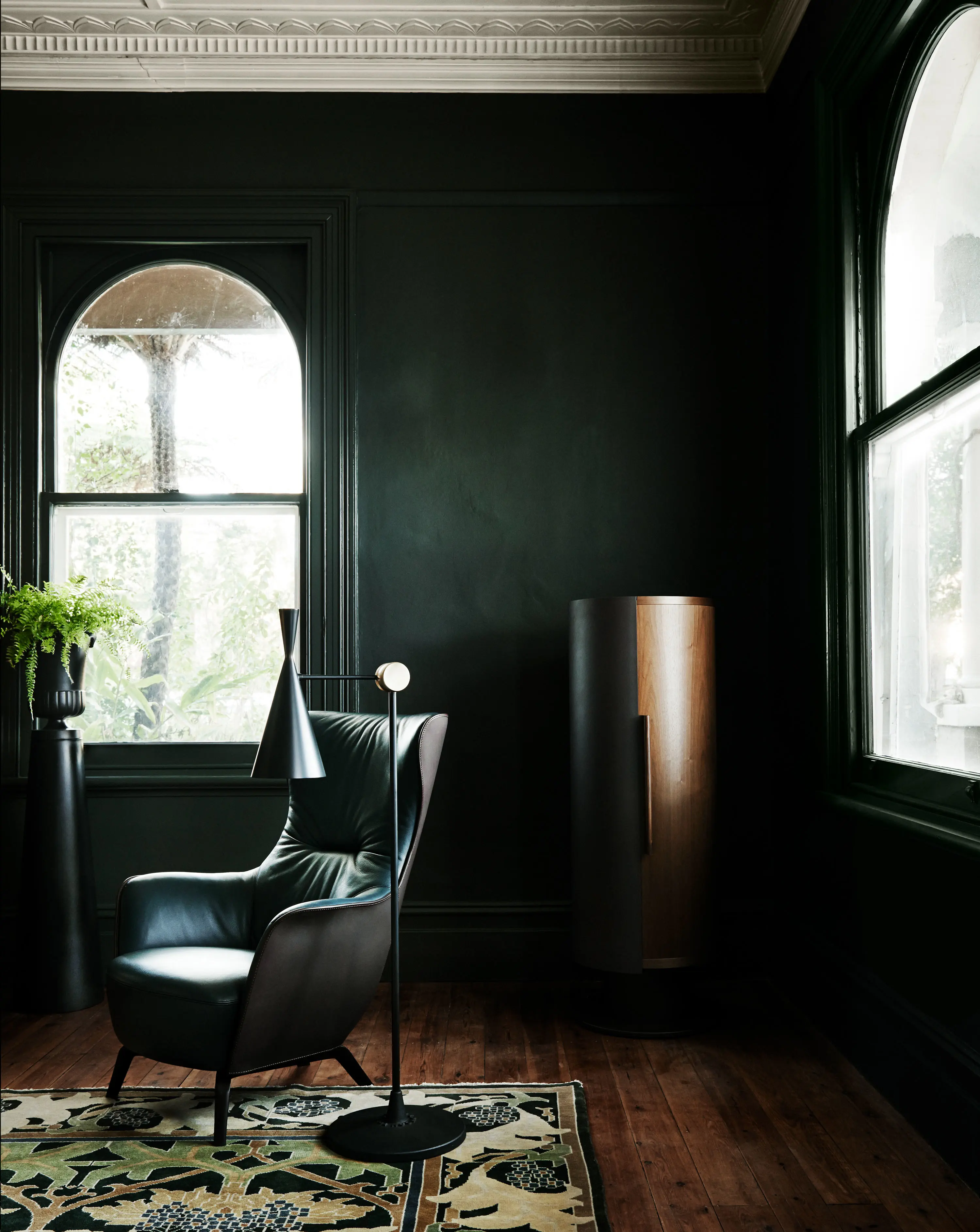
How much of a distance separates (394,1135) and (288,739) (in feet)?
3.23

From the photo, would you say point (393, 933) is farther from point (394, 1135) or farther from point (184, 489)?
point (184, 489)

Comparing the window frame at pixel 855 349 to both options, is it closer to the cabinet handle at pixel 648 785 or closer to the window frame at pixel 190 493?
the cabinet handle at pixel 648 785

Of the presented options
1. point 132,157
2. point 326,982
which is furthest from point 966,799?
point 132,157

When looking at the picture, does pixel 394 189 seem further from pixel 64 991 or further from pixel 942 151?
pixel 64 991

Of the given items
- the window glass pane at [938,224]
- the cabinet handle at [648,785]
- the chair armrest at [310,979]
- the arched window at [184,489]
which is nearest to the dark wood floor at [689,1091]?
the chair armrest at [310,979]

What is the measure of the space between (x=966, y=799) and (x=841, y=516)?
1094mm

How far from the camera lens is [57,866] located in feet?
11.9

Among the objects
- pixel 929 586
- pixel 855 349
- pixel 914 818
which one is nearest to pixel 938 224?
pixel 855 349

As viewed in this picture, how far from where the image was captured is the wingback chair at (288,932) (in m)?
2.57

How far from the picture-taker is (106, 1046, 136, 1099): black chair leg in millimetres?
2807

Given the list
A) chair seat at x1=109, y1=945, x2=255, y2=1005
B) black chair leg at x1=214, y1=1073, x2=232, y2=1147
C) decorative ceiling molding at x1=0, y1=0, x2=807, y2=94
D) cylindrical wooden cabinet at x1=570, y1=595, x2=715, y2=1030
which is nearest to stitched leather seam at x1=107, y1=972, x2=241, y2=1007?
chair seat at x1=109, y1=945, x2=255, y2=1005

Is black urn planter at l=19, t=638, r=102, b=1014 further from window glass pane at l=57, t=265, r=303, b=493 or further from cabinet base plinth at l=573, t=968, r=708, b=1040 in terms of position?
cabinet base plinth at l=573, t=968, r=708, b=1040

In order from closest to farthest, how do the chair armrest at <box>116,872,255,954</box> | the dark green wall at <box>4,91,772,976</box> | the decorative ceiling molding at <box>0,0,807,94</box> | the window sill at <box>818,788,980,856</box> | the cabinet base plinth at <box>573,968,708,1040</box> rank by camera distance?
1. the window sill at <box>818,788,980,856</box>
2. the chair armrest at <box>116,872,255,954</box>
3. the cabinet base plinth at <box>573,968,708,1040</box>
4. the decorative ceiling molding at <box>0,0,807,94</box>
5. the dark green wall at <box>4,91,772,976</box>

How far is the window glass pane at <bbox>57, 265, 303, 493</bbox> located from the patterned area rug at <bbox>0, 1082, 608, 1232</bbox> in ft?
7.35
